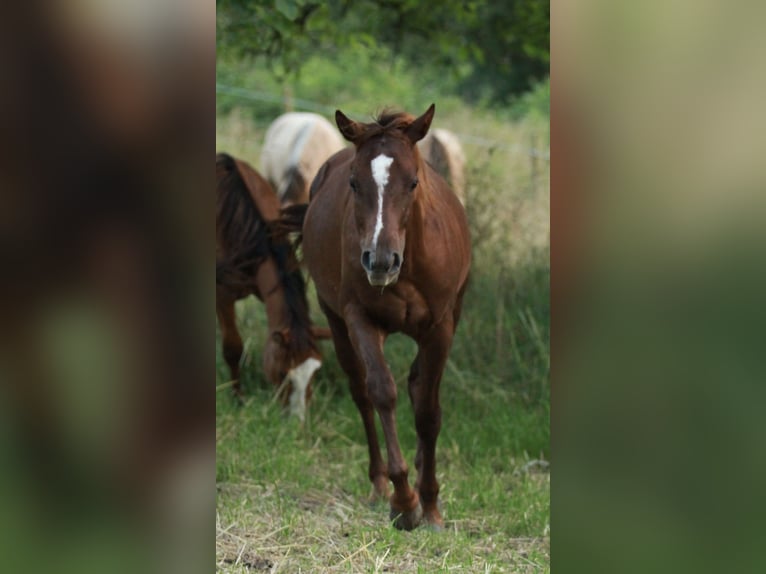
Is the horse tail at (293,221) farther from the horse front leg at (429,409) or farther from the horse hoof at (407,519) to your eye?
the horse hoof at (407,519)

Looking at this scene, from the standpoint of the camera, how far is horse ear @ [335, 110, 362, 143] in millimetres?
4293

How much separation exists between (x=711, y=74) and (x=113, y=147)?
99 centimetres

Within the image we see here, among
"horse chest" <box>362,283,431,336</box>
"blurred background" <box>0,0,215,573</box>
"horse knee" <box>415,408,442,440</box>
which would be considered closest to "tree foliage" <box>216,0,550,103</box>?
"horse chest" <box>362,283,431,336</box>

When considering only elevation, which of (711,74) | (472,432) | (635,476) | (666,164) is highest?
(711,74)

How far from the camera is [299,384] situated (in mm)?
6398

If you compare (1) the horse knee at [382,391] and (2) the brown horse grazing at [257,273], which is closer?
(1) the horse knee at [382,391]

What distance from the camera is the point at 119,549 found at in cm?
171

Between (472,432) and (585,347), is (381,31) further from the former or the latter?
(585,347)

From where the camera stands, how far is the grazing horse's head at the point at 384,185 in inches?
157

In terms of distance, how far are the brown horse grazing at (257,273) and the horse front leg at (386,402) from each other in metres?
1.88

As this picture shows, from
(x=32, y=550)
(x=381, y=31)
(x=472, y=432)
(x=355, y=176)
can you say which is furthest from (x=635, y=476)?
(x=381, y=31)

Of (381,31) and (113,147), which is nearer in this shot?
(113,147)

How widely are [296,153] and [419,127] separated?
15.0 feet

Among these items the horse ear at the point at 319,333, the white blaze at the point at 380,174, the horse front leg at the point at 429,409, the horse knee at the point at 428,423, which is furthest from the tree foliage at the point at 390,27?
the horse knee at the point at 428,423
